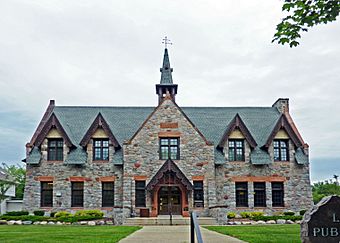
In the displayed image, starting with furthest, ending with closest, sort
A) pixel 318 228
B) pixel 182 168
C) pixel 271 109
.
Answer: pixel 271 109
pixel 182 168
pixel 318 228

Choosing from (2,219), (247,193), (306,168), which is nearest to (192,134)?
(247,193)

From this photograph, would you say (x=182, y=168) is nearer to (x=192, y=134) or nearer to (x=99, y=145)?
(x=192, y=134)

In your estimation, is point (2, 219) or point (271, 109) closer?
point (2, 219)

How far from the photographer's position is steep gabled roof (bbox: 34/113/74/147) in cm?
3469

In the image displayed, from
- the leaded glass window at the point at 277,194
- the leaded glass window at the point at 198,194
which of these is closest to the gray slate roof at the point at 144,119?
the leaded glass window at the point at 277,194

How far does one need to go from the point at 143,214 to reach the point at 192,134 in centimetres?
687

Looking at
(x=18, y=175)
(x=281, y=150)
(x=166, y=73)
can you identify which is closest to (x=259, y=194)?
(x=281, y=150)

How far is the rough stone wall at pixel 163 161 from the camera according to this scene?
33.5 metres

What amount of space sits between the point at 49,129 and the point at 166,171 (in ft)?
31.4

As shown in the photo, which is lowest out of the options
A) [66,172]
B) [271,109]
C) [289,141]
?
[66,172]

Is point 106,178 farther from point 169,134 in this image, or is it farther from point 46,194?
point 169,134

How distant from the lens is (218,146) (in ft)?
116

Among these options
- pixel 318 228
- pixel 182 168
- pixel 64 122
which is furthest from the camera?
pixel 64 122

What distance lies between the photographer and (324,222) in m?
9.44
